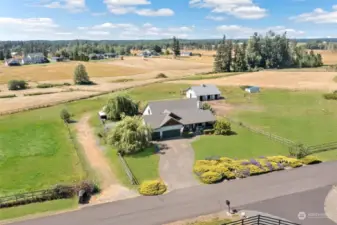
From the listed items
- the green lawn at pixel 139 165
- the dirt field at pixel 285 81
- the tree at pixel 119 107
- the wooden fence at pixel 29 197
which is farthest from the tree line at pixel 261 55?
the wooden fence at pixel 29 197

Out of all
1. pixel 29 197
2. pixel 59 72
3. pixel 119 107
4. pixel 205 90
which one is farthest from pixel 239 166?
pixel 59 72

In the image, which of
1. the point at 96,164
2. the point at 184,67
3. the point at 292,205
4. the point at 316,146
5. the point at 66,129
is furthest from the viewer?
the point at 184,67

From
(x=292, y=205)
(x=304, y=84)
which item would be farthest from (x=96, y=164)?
(x=304, y=84)

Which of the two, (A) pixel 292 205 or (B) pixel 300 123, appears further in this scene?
Answer: (B) pixel 300 123

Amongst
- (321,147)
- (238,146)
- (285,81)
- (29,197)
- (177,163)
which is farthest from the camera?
(285,81)

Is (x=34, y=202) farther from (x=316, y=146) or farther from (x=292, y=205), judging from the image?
(x=316, y=146)

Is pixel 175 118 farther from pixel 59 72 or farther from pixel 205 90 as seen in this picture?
pixel 59 72

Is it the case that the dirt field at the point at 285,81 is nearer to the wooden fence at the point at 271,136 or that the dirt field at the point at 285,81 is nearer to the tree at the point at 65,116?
the wooden fence at the point at 271,136
